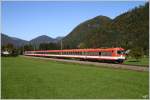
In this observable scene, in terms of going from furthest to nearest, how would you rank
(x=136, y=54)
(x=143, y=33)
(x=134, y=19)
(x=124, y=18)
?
(x=124, y=18) → (x=134, y=19) → (x=143, y=33) → (x=136, y=54)

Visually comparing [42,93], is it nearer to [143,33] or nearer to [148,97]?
[148,97]

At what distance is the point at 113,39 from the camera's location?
14688cm

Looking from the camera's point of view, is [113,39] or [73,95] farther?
[113,39]

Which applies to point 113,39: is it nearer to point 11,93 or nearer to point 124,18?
point 124,18

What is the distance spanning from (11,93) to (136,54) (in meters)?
41.8

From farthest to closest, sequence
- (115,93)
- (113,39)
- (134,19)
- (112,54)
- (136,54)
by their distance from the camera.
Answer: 1. (134,19)
2. (113,39)
3. (136,54)
4. (112,54)
5. (115,93)

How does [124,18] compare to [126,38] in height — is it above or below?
above

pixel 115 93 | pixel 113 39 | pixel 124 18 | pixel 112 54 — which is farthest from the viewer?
pixel 124 18

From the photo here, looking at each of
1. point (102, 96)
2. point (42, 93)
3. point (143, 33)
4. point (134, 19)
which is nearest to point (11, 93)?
point (42, 93)

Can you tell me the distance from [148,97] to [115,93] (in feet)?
5.49

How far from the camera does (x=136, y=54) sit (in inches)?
2053

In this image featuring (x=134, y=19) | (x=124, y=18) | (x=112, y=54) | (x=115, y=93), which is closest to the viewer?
(x=115, y=93)

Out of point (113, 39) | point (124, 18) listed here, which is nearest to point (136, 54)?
point (113, 39)

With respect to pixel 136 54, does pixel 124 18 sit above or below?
above
